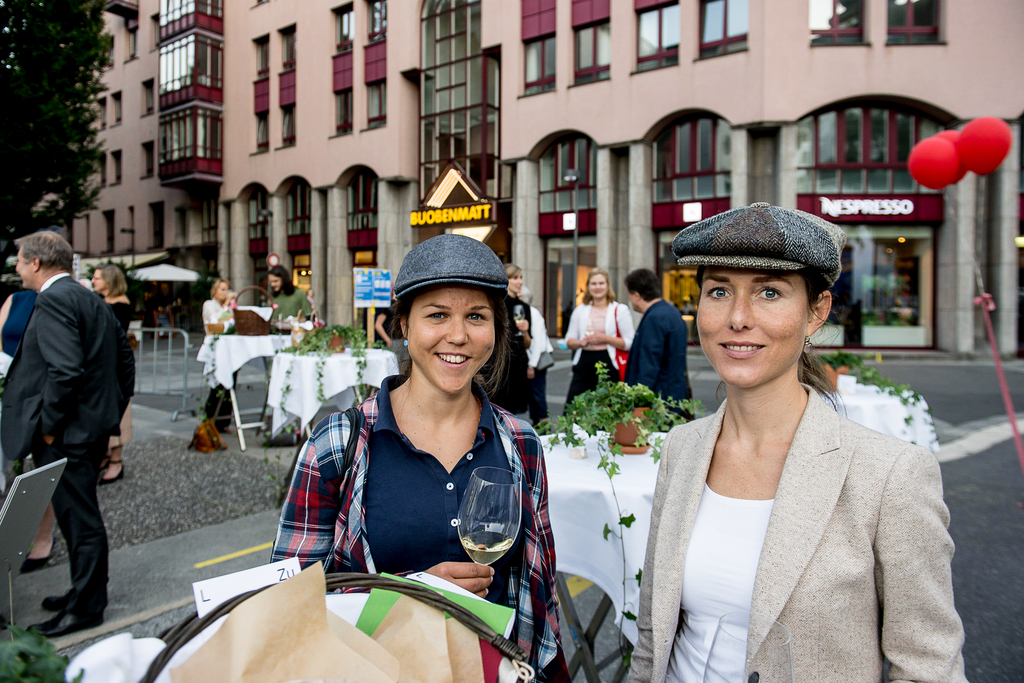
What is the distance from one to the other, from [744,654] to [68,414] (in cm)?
349

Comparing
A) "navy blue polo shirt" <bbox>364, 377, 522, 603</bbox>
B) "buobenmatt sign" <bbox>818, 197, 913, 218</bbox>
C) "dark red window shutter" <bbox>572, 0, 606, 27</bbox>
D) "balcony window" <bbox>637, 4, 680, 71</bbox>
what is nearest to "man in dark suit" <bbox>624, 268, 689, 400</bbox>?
"navy blue polo shirt" <bbox>364, 377, 522, 603</bbox>

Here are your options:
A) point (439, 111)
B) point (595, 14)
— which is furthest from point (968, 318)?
point (439, 111)

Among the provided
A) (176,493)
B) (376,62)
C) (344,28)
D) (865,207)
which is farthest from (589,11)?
(176,493)

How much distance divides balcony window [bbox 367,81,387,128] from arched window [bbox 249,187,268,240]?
7.74m

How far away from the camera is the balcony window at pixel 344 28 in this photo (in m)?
26.0

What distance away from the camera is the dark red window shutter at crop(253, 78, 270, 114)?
2869 centimetres

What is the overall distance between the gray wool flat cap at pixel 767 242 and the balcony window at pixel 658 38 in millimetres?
19728

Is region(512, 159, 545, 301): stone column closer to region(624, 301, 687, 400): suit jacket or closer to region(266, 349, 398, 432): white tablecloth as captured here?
region(266, 349, 398, 432): white tablecloth

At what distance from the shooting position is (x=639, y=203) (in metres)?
19.5

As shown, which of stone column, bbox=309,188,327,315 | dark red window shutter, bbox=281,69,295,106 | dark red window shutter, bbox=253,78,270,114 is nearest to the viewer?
stone column, bbox=309,188,327,315

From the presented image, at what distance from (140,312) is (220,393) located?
26.8 metres

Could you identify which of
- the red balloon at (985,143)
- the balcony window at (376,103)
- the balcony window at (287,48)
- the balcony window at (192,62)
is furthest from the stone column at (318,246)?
the red balloon at (985,143)

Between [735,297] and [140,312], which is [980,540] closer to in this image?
[735,297]

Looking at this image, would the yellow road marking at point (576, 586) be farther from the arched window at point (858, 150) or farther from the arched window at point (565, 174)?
the arched window at point (565, 174)
